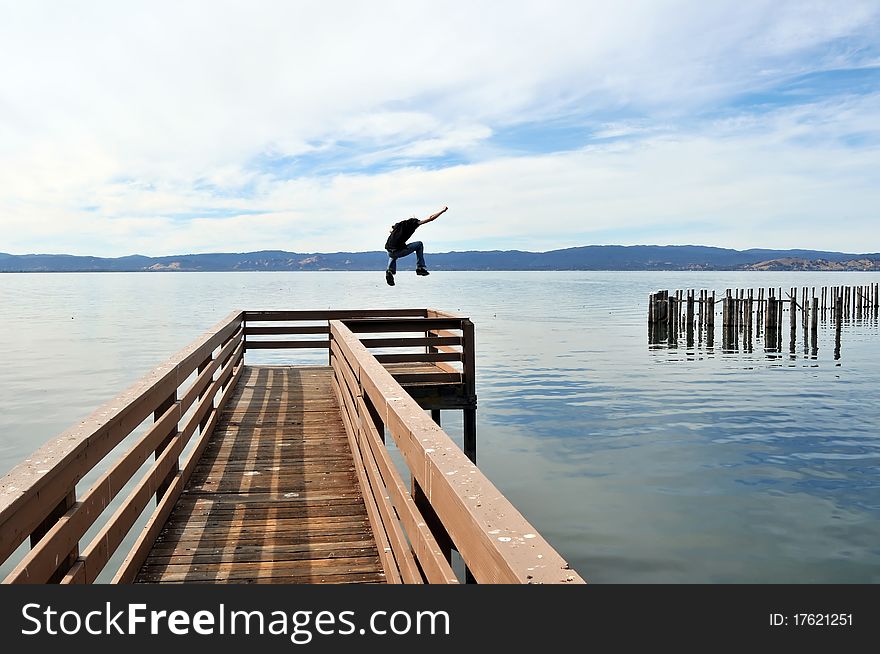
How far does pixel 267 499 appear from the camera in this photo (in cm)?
680

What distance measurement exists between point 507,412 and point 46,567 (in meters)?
18.7

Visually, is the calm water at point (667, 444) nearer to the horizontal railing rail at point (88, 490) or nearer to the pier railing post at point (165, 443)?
the pier railing post at point (165, 443)

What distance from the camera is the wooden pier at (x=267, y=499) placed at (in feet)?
9.36

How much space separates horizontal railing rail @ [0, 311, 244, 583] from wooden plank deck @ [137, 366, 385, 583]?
30cm

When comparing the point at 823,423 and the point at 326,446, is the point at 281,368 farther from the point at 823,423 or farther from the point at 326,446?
the point at 823,423

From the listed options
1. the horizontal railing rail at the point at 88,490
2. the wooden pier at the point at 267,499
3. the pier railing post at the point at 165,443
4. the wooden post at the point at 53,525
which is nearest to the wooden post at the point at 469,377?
the wooden pier at the point at 267,499

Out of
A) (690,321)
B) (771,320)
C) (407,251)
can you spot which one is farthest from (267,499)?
(690,321)

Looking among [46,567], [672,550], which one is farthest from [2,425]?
[46,567]

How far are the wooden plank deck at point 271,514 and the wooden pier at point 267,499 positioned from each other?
0.02 meters

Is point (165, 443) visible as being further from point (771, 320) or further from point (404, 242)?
point (771, 320)

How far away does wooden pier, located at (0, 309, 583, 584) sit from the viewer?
2.85 m

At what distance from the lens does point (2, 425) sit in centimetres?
2027

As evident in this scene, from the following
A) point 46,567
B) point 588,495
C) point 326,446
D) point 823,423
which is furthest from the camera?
point 823,423

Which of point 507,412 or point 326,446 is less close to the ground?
point 326,446
